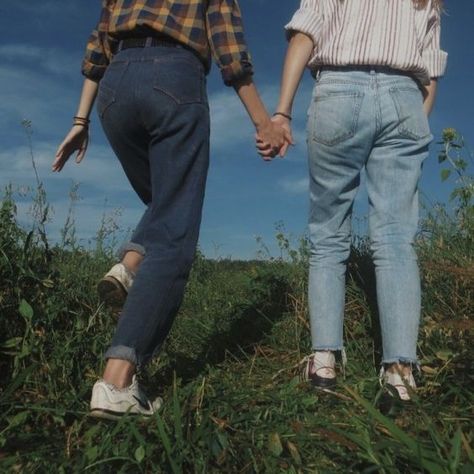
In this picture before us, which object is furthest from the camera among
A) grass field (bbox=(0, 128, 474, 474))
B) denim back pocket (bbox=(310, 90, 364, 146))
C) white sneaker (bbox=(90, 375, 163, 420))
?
denim back pocket (bbox=(310, 90, 364, 146))

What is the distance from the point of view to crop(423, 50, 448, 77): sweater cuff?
315 cm

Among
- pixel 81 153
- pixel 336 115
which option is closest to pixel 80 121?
pixel 81 153

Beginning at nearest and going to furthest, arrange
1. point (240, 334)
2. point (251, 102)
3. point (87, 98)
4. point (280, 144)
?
point (251, 102) < point (280, 144) < point (87, 98) < point (240, 334)

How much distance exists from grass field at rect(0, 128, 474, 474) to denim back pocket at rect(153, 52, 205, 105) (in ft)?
3.57

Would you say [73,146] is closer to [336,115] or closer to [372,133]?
[336,115]

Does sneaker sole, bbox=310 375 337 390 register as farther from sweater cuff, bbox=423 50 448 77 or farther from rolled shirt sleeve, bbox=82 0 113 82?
rolled shirt sleeve, bbox=82 0 113 82

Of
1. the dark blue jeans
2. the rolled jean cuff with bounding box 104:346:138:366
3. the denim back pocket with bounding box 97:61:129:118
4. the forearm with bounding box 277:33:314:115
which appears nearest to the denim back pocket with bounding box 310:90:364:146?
the forearm with bounding box 277:33:314:115

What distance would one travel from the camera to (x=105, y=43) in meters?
3.00

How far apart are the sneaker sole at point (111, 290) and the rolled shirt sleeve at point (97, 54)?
0.94 m

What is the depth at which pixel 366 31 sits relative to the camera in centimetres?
295

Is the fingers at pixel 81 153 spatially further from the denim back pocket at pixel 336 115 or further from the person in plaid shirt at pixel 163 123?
the denim back pocket at pixel 336 115

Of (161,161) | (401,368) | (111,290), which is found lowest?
(401,368)

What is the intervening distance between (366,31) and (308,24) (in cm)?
26

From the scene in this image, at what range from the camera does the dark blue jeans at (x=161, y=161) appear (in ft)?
8.40
